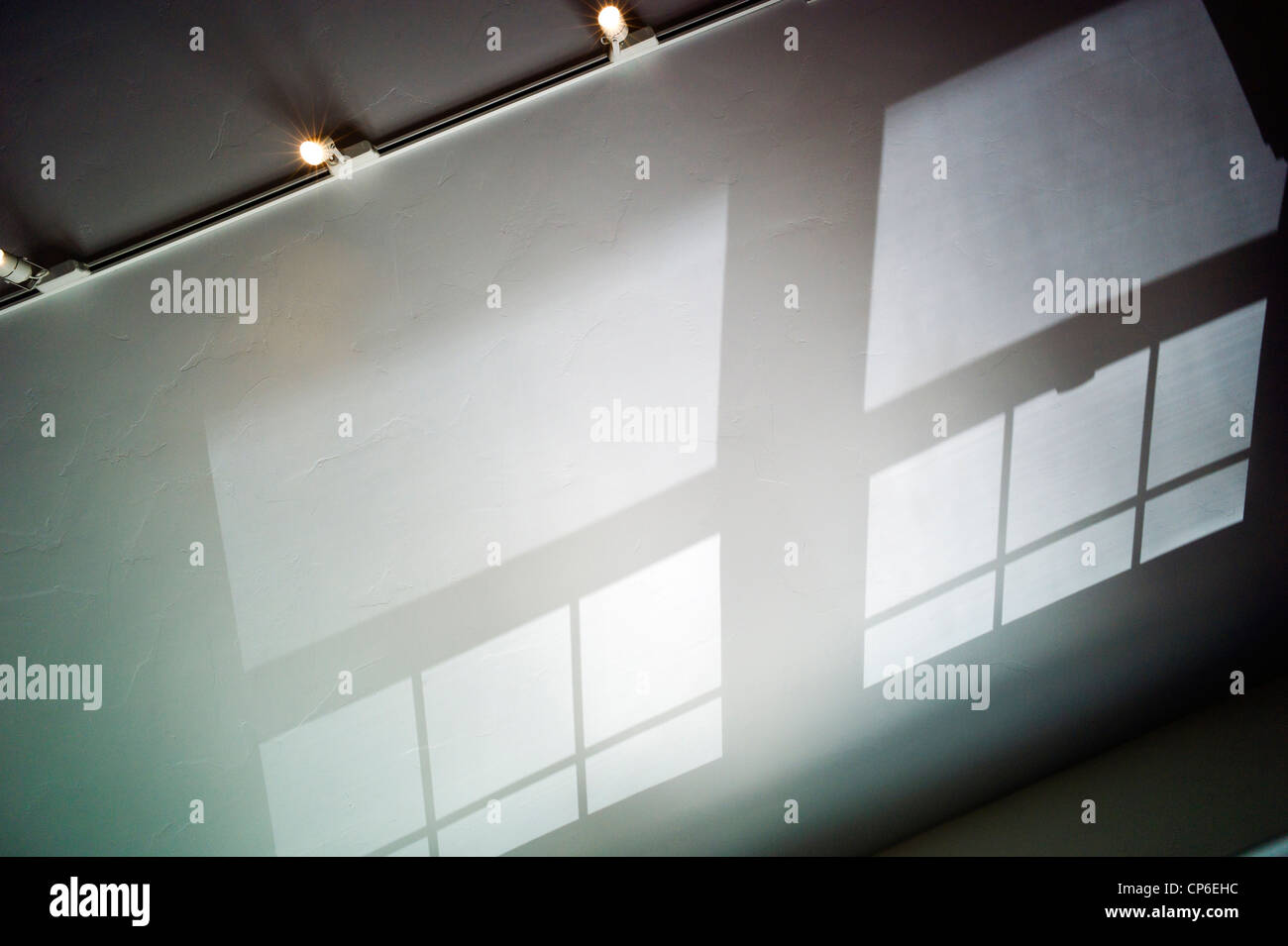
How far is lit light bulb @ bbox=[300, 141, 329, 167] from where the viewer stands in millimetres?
2455

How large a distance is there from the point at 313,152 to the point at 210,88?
1.46 feet

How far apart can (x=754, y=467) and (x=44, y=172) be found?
2.60m

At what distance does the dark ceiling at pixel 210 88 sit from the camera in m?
2.49

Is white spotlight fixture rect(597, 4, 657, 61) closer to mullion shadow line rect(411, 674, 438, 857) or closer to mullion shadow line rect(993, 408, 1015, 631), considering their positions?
mullion shadow line rect(993, 408, 1015, 631)

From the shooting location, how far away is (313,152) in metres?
2.46

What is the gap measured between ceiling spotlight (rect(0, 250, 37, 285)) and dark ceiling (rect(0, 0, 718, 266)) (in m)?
0.11

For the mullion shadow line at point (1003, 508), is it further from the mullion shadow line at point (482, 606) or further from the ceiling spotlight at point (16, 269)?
the ceiling spotlight at point (16, 269)

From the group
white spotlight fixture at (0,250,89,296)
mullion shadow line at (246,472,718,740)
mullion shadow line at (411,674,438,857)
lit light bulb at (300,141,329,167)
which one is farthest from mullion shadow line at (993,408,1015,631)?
white spotlight fixture at (0,250,89,296)

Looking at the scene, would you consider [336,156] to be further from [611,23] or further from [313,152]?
[611,23]

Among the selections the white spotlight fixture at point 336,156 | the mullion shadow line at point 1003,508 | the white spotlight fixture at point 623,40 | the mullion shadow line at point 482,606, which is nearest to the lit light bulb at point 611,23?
the white spotlight fixture at point 623,40

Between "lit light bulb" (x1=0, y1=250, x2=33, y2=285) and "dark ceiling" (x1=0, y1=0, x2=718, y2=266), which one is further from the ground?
"dark ceiling" (x1=0, y1=0, x2=718, y2=266)

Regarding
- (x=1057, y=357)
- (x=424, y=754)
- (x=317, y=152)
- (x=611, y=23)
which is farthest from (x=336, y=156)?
(x=1057, y=357)

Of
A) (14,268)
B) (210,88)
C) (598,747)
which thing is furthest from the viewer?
(598,747)
